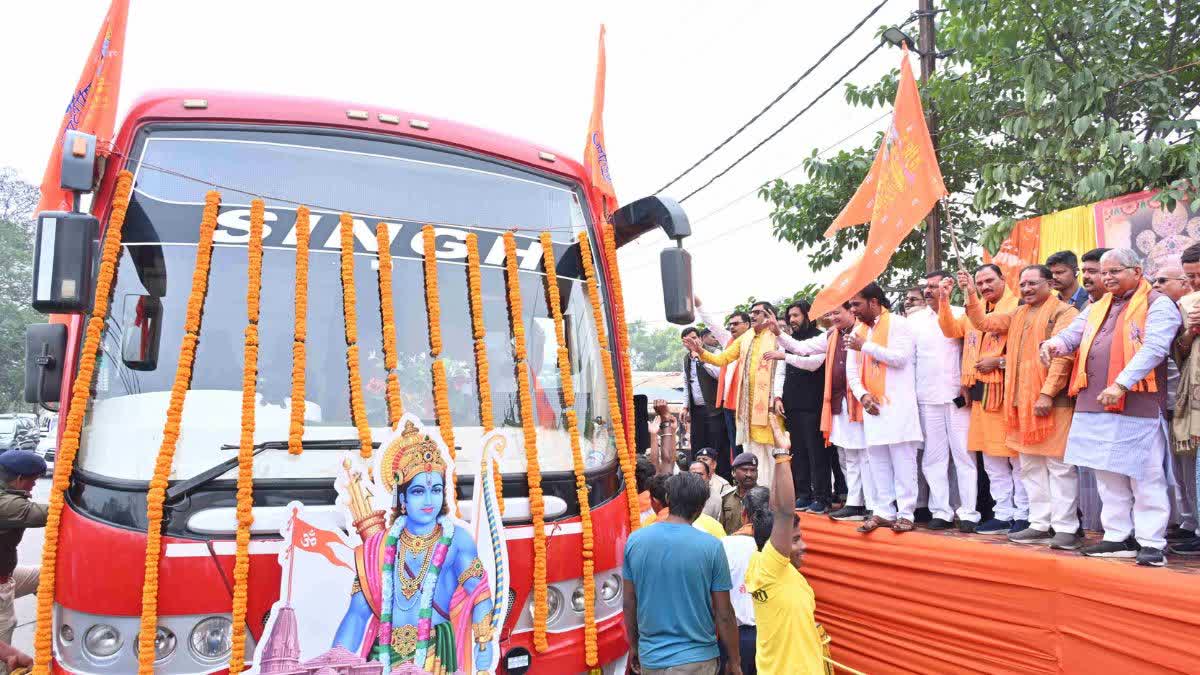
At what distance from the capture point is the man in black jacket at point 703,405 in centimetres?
771

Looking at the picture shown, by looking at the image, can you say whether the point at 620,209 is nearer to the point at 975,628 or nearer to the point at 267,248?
the point at 267,248

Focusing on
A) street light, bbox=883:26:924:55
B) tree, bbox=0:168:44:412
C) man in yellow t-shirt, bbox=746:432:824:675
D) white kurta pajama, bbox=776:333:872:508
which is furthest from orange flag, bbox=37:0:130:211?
tree, bbox=0:168:44:412

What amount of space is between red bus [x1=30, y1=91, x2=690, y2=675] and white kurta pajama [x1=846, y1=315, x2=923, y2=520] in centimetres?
189

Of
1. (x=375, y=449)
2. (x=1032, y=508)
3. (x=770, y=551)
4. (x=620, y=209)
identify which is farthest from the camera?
(x=1032, y=508)

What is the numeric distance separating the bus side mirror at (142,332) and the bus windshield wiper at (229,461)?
0.49 meters

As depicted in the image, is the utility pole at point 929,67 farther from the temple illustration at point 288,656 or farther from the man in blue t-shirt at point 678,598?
the temple illustration at point 288,656

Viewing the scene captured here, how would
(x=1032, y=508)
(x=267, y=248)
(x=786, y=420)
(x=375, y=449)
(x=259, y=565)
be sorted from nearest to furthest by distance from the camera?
1. (x=259, y=565)
2. (x=375, y=449)
3. (x=267, y=248)
4. (x=1032, y=508)
5. (x=786, y=420)

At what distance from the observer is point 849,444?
18.1 feet

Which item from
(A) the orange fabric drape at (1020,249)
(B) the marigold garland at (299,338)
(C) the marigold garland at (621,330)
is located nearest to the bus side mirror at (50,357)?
(B) the marigold garland at (299,338)

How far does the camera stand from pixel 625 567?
3.44m

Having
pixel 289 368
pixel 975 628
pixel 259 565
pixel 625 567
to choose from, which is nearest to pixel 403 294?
pixel 289 368

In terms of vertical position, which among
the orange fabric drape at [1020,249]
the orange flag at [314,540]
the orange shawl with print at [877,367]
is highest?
the orange fabric drape at [1020,249]

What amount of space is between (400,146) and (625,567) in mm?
2091

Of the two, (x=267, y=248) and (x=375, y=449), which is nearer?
(x=375, y=449)
